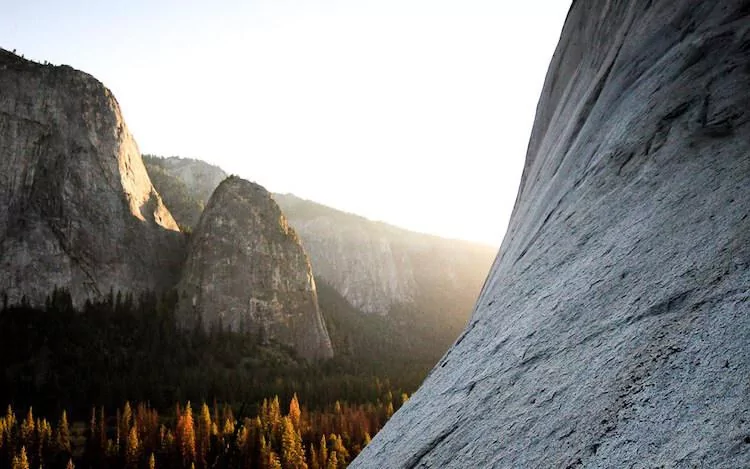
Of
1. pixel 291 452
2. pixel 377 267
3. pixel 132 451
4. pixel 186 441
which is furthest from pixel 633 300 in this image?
pixel 377 267

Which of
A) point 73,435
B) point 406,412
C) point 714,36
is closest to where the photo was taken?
point 714,36

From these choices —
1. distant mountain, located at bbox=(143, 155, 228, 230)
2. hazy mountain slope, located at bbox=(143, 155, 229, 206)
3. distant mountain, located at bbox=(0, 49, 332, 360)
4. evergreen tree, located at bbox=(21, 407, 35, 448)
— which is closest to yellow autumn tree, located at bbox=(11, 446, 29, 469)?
evergreen tree, located at bbox=(21, 407, 35, 448)

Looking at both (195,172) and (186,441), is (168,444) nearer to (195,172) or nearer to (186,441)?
(186,441)

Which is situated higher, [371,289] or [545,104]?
[545,104]

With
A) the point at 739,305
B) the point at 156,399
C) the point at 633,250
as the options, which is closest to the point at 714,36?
the point at 633,250

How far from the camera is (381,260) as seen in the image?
126812 millimetres

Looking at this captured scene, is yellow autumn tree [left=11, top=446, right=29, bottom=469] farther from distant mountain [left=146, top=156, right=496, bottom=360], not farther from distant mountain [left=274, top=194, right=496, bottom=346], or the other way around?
distant mountain [left=274, top=194, right=496, bottom=346]

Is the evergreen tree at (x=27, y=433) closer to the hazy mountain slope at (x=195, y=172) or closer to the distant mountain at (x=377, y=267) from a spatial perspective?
the distant mountain at (x=377, y=267)

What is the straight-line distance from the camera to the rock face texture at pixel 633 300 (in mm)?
2018

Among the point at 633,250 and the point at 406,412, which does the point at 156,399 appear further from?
the point at 633,250

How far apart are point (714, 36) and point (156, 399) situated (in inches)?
1908

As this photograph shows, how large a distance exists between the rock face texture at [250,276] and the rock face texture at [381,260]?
48.6 meters

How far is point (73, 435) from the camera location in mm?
33594

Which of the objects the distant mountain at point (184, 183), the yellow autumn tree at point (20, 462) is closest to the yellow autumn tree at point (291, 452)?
the yellow autumn tree at point (20, 462)
